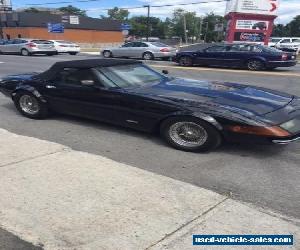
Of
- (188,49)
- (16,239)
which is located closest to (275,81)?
(188,49)

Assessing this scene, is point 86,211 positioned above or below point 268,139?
below

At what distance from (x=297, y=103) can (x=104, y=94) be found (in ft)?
9.38

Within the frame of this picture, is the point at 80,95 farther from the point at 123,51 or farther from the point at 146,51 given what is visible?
the point at 123,51

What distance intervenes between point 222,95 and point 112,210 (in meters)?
2.70

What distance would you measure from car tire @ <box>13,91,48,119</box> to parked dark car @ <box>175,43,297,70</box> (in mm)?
13110

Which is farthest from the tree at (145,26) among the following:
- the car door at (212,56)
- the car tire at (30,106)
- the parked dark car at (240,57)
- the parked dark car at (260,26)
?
the car tire at (30,106)

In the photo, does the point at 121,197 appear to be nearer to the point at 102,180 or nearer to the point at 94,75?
the point at 102,180

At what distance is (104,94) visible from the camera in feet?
→ 19.5

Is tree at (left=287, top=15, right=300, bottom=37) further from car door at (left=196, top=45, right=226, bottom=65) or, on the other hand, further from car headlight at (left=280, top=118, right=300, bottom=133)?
car headlight at (left=280, top=118, right=300, bottom=133)

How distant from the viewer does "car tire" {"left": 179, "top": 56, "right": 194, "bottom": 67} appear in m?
20.0

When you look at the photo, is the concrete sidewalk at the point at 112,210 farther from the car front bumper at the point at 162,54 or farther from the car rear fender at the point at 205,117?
the car front bumper at the point at 162,54

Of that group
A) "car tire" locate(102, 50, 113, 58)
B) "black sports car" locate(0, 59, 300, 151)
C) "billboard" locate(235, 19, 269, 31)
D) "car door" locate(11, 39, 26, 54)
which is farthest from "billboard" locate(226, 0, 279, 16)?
"black sports car" locate(0, 59, 300, 151)

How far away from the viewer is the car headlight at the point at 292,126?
479 centimetres

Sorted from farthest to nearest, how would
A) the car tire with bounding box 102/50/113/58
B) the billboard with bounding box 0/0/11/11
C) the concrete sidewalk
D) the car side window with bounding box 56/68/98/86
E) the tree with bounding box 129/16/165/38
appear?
1. the tree with bounding box 129/16/165/38
2. the billboard with bounding box 0/0/11/11
3. the car tire with bounding box 102/50/113/58
4. the car side window with bounding box 56/68/98/86
5. the concrete sidewalk
